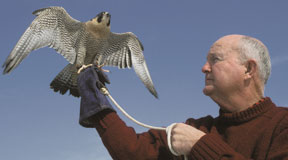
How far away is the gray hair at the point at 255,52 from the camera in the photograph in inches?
59.9

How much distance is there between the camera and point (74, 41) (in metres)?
4.98

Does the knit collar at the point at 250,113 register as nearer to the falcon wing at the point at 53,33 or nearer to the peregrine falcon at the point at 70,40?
the peregrine falcon at the point at 70,40

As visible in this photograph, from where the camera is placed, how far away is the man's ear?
4.96 ft

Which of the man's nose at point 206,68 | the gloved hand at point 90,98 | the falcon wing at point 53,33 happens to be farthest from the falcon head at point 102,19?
the man's nose at point 206,68

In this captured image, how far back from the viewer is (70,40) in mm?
4988

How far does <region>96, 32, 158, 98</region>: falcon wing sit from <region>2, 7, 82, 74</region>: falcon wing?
658 mm

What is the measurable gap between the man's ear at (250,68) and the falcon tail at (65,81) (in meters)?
3.49

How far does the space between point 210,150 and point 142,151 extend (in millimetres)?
428

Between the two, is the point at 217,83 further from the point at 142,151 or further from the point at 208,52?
the point at 142,151

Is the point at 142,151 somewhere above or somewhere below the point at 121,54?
below

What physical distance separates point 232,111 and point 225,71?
0.22 m

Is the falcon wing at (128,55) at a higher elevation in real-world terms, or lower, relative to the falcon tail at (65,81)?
higher

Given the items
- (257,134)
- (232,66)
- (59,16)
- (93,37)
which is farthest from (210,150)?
(59,16)

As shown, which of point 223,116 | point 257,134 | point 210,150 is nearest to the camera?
point 210,150
